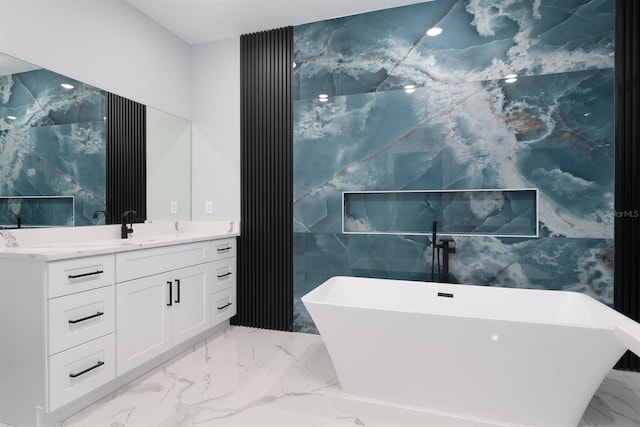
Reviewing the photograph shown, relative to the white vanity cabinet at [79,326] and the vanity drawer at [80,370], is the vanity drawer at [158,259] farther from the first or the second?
the vanity drawer at [80,370]

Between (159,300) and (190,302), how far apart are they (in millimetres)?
310

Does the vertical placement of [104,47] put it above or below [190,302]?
above

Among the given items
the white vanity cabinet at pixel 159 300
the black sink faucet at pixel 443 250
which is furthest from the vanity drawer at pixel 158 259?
the black sink faucet at pixel 443 250

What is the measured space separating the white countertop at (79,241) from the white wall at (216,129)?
11.9 inches

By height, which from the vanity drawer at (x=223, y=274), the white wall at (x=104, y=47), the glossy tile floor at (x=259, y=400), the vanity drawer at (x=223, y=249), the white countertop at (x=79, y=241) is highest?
the white wall at (x=104, y=47)

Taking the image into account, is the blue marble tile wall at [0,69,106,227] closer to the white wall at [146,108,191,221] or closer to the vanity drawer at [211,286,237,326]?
the white wall at [146,108,191,221]

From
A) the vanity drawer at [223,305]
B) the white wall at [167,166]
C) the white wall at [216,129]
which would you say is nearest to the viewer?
the vanity drawer at [223,305]

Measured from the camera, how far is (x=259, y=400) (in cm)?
186

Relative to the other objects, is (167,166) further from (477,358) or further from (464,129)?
(477,358)

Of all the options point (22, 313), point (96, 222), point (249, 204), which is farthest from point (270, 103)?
point (22, 313)

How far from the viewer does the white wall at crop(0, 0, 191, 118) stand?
6.32 feet

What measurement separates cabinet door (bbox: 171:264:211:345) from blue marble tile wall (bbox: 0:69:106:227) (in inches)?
29.8

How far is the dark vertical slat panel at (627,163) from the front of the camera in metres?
2.17

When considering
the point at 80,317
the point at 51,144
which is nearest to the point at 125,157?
the point at 51,144
